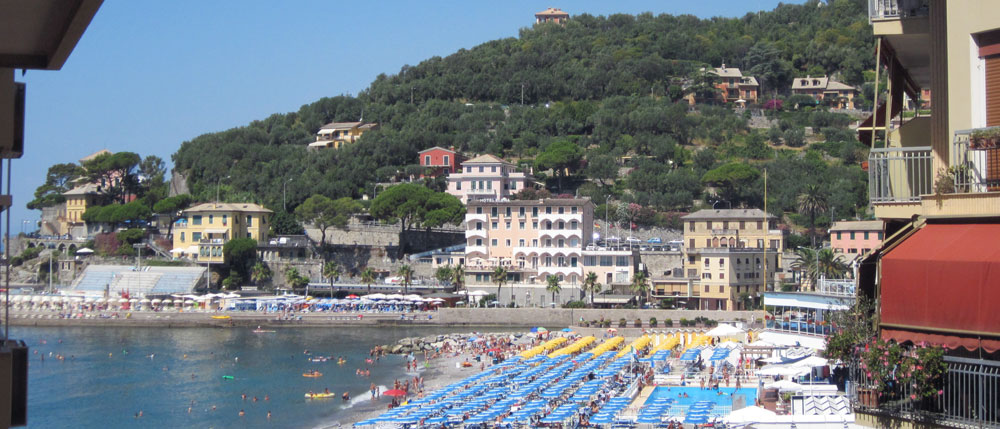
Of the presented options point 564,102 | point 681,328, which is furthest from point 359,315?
point 564,102

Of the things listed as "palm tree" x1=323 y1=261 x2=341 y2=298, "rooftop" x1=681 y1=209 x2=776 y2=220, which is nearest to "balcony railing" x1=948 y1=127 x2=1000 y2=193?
"rooftop" x1=681 y1=209 x2=776 y2=220

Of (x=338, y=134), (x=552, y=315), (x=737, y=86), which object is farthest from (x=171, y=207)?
(x=737, y=86)

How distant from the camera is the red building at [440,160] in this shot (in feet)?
307

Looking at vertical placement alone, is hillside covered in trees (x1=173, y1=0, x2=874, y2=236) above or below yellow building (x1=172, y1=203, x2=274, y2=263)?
above

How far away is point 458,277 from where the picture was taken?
67750 millimetres

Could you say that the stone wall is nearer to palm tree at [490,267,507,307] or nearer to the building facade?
palm tree at [490,267,507,307]

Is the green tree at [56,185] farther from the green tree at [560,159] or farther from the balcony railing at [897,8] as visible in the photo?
the balcony railing at [897,8]

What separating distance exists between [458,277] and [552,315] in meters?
9.31

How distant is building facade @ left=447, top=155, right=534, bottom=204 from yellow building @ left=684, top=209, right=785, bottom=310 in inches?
801

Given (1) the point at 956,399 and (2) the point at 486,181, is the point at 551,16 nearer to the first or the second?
(2) the point at 486,181

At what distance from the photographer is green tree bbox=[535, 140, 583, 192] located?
88625 millimetres

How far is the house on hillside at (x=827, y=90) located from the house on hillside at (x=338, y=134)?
51915 millimetres

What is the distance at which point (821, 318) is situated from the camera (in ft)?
101

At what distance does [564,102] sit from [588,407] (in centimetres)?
8496
